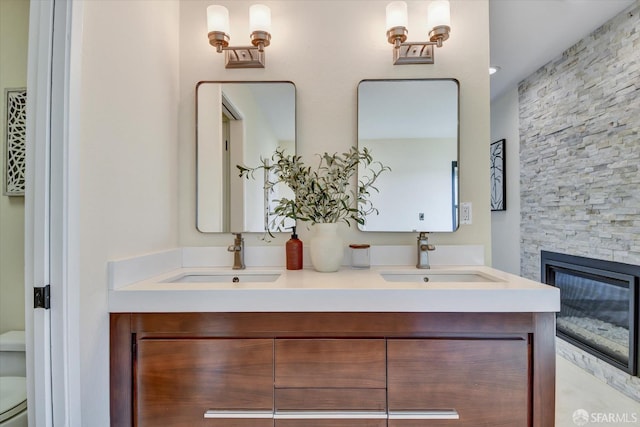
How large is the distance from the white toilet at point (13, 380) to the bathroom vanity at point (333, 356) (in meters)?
0.24

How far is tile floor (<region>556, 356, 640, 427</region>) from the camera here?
1.88 m

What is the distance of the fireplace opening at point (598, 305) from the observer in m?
2.14

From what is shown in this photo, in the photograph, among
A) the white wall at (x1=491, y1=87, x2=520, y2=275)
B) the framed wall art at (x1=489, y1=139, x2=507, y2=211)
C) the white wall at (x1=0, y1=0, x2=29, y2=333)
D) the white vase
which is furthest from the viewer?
the framed wall art at (x1=489, y1=139, x2=507, y2=211)

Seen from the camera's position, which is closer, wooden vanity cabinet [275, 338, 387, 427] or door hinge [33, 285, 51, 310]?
door hinge [33, 285, 51, 310]

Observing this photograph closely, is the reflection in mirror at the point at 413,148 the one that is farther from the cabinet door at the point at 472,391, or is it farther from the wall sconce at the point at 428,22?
the cabinet door at the point at 472,391

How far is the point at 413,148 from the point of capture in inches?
68.7

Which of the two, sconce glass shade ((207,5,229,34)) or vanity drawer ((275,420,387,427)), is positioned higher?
sconce glass shade ((207,5,229,34))

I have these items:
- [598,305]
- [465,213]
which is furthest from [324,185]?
[598,305]

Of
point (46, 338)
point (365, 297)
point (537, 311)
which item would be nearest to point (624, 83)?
point (537, 311)

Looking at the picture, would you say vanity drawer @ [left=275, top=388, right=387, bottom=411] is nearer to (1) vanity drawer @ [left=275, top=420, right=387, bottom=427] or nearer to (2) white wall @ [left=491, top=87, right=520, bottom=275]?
(1) vanity drawer @ [left=275, top=420, right=387, bottom=427]

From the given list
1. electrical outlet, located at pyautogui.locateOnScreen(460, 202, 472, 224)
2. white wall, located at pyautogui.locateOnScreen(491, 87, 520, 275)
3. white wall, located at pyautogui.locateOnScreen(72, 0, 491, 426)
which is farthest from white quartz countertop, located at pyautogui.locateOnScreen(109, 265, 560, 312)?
white wall, located at pyautogui.locateOnScreen(491, 87, 520, 275)

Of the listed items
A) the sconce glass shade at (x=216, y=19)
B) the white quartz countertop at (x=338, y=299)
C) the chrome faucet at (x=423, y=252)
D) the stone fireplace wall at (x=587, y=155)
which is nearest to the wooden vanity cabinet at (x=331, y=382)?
the white quartz countertop at (x=338, y=299)

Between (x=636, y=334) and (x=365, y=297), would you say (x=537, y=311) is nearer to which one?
(x=365, y=297)

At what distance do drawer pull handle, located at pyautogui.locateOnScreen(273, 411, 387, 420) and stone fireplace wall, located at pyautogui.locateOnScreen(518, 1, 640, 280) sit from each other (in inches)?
83.0
